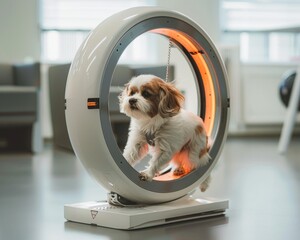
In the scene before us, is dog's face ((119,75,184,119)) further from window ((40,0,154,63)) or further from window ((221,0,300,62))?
window ((221,0,300,62))

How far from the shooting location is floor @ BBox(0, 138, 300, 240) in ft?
5.37

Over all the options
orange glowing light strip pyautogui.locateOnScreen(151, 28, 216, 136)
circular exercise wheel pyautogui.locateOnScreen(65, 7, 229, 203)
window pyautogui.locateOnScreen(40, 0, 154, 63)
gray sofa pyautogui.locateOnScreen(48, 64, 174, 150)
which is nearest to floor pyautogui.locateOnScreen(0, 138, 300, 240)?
circular exercise wheel pyautogui.locateOnScreen(65, 7, 229, 203)

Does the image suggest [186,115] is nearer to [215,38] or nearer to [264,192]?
[264,192]

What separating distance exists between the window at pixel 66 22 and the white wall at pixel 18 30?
0.12 meters

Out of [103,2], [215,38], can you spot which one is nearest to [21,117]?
[103,2]

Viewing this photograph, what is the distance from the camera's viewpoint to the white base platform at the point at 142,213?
1686mm

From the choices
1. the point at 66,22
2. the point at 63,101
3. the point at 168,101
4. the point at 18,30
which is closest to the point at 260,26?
the point at 66,22

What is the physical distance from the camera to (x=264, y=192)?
239 centimetres

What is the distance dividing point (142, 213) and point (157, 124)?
27 cm

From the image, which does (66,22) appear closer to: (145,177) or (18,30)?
(18,30)

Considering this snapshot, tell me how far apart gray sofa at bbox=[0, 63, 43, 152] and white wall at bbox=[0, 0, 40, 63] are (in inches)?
23.6

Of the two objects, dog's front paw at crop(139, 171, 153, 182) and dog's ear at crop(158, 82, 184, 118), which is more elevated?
dog's ear at crop(158, 82, 184, 118)

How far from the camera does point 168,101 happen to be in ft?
5.72

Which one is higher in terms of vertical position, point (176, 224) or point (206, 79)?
point (206, 79)
